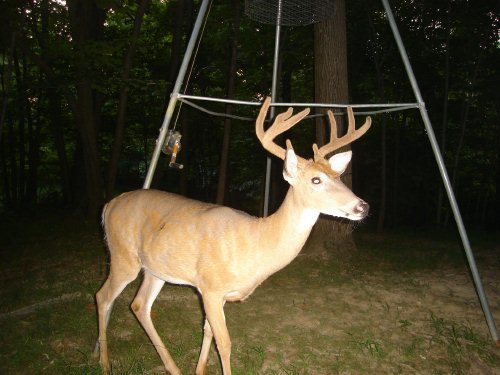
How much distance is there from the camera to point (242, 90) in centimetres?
1592

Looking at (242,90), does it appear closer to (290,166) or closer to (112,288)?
(112,288)

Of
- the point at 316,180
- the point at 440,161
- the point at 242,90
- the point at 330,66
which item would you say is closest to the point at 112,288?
the point at 316,180

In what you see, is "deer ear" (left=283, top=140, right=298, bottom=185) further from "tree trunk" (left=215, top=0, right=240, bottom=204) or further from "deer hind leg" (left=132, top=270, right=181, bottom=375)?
"tree trunk" (left=215, top=0, right=240, bottom=204)

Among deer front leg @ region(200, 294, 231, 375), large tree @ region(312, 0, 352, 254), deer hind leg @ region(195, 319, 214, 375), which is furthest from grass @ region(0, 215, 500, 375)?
large tree @ region(312, 0, 352, 254)

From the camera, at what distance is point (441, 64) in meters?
14.3

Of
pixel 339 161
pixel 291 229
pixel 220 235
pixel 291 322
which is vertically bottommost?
pixel 291 322

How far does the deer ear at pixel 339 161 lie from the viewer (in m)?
3.09

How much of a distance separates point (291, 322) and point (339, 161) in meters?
2.20

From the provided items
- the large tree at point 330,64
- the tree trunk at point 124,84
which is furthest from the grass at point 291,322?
the tree trunk at point 124,84

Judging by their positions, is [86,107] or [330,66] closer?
[330,66]

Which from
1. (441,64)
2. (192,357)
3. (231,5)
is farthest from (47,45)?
(441,64)

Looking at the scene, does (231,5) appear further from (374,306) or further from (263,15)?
(374,306)

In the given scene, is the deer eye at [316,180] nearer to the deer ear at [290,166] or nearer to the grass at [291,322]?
the deer ear at [290,166]

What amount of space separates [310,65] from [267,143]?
443 inches
